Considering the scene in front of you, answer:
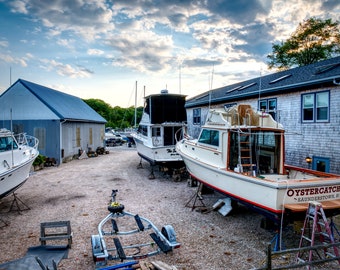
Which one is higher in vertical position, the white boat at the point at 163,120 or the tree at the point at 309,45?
the tree at the point at 309,45

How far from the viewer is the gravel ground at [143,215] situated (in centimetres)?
557

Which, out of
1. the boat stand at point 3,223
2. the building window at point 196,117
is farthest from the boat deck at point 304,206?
the building window at point 196,117

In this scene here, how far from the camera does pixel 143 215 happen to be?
324 inches

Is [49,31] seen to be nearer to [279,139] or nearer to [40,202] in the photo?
[40,202]

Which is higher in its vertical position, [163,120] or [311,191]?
[163,120]

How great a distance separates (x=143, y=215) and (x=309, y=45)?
112ft

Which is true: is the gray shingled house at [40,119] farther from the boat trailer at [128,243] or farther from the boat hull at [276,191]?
the boat hull at [276,191]

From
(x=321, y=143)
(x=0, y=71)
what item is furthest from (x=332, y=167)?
(x=0, y=71)

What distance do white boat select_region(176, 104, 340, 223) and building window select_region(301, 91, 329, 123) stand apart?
368 centimetres

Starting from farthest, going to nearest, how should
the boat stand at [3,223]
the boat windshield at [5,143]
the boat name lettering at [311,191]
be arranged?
the boat windshield at [5,143] < the boat stand at [3,223] < the boat name lettering at [311,191]

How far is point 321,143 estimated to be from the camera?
→ 1044cm

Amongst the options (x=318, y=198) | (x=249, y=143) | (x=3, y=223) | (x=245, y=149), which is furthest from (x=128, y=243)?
(x=318, y=198)

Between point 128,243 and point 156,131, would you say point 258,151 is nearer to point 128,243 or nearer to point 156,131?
point 128,243

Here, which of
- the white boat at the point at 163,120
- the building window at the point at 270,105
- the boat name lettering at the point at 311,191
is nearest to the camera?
the boat name lettering at the point at 311,191
